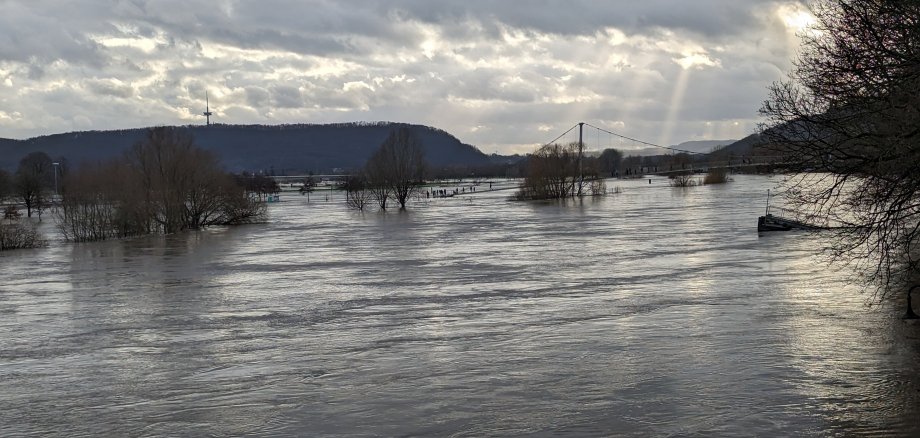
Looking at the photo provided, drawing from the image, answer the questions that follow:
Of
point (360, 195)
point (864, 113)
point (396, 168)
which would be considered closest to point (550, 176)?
point (396, 168)

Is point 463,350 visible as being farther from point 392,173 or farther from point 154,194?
point 392,173

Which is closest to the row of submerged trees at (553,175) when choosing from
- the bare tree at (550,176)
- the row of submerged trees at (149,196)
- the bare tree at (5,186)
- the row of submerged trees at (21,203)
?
the bare tree at (550,176)

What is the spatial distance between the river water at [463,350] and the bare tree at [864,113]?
8.67ft

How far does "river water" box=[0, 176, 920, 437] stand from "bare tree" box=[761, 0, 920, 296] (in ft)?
8.67

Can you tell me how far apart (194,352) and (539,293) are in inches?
386

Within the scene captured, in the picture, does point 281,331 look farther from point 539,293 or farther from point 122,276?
point 122,276

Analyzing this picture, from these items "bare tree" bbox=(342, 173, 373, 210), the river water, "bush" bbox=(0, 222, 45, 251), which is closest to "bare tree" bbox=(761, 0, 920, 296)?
the river water

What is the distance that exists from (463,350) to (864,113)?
8.48m

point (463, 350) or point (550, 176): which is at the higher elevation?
point (550, 176)

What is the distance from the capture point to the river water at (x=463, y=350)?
11.9 meters

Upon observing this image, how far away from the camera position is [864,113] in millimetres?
16391

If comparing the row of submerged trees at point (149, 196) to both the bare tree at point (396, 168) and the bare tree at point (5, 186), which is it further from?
the bare tree at point (5, 186)

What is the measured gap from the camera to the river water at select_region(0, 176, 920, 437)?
11922 millimetres

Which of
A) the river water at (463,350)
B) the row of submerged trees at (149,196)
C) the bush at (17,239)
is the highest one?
the row of submerged trees at (149,196)
